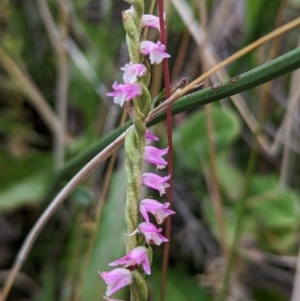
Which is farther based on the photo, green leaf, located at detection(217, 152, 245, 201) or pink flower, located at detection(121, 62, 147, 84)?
green leaf, located at detection(217, 152, 245, 201)

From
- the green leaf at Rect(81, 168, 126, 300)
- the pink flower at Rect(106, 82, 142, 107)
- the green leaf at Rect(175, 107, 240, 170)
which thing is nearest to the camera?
the pink flower at Rect(106, 82, 142, 107)

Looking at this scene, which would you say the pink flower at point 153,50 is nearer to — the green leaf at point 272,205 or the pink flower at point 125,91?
the pink flower at point 125,91

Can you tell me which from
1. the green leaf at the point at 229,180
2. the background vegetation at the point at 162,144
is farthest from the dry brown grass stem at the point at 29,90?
the green leaf at the point at 229,180

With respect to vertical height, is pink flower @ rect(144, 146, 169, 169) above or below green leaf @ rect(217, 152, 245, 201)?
below

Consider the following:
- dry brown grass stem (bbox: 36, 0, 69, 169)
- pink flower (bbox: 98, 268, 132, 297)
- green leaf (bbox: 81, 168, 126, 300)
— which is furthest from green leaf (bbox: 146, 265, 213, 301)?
pink flower (bbox: 98, 268, 132, 297)

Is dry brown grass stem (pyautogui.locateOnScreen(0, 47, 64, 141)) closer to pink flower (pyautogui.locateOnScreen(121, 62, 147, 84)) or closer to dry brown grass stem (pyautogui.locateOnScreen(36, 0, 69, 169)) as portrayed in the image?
dry brown grass stem (pyautogui.locateOnScreen(36, 0, 69, 169))

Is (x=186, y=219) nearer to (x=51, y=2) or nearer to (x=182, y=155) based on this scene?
(x=182, y=155)
